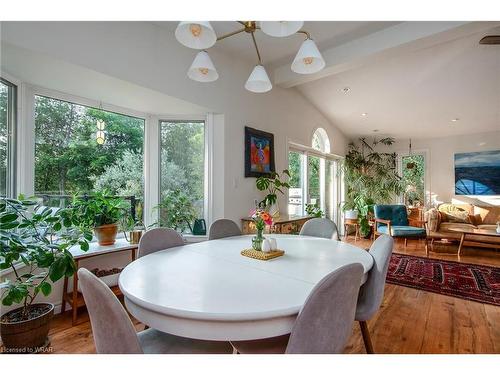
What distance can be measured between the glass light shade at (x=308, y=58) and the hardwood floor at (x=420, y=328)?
1891 mm

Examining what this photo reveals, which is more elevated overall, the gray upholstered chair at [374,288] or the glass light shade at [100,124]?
the glass light shade at [100,124]

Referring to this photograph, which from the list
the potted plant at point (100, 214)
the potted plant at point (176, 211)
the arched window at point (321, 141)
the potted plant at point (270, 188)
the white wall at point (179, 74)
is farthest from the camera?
the arched window at point (321, 141)

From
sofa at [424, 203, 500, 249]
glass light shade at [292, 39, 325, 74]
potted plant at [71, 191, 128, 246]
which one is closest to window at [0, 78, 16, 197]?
potted plant at [71, 191, 128, 246]

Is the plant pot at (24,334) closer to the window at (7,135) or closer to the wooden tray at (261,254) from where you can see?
the window at (7,135)

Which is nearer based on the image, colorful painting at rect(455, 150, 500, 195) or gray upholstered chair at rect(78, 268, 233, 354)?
gray upholstered chair at rect(78, 268, 233, 354)

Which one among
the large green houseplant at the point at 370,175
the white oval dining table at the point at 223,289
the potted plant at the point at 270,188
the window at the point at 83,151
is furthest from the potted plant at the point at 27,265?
the large green houseplant at the point at 370,175

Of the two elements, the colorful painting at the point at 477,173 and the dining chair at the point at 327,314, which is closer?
the dining chair at the point at 327,314

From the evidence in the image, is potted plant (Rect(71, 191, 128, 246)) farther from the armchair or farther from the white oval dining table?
the armchair

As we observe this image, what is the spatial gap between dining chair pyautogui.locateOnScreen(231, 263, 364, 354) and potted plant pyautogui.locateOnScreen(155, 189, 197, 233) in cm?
236

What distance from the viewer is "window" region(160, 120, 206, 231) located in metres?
3.15

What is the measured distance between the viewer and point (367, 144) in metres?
6.70

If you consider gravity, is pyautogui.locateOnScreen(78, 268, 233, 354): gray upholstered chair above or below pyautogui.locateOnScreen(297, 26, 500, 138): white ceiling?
below

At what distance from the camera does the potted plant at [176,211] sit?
3119mm
